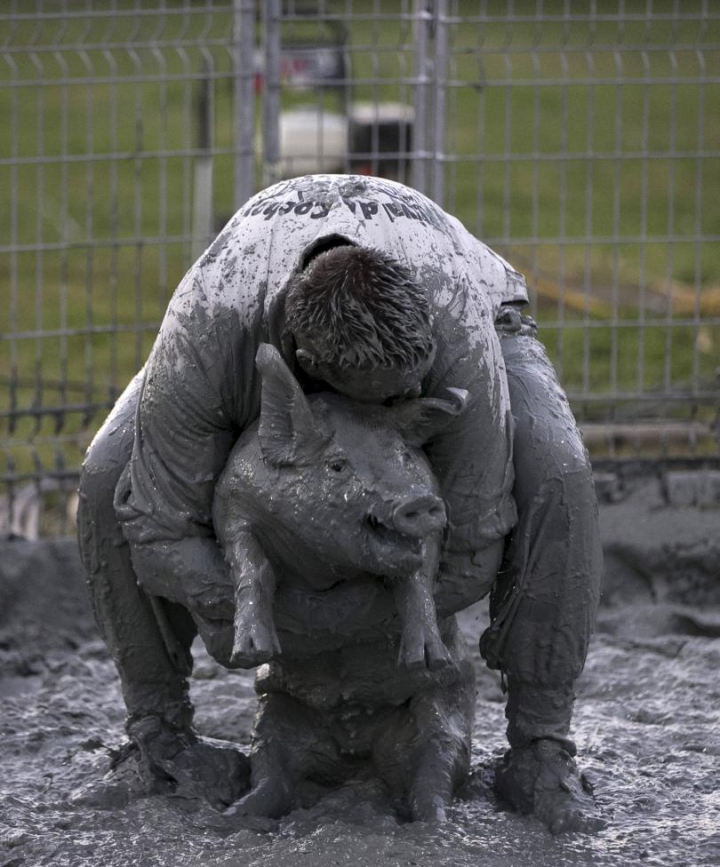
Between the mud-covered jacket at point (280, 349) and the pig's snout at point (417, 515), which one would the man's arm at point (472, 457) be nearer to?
the mud-covered jacket at point (280, 349)

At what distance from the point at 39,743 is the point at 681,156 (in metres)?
3.67

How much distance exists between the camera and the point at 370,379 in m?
3.38

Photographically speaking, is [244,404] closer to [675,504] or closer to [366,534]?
[366,534]

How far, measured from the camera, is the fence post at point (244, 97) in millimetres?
6918

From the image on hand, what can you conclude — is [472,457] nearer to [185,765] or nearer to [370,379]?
[370,379]

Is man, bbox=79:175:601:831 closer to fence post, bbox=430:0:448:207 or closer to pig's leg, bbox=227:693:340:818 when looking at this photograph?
pig's leg, bbox=227:693:340:818

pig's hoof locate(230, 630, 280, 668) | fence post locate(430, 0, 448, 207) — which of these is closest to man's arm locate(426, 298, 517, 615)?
pig's hoof locate(230, 630, 280, 668)

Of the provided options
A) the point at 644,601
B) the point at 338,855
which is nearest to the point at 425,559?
the point at 338,855

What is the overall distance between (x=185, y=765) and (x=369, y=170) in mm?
3874

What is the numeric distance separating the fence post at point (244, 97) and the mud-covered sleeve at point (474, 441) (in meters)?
3.32

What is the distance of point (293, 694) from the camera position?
14.3 ft

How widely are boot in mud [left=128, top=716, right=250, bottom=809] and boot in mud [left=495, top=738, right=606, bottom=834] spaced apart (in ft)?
2.38

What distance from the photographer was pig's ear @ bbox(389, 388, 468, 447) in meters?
3.50

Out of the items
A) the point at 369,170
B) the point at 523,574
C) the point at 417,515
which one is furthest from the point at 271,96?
the point at 417,515
